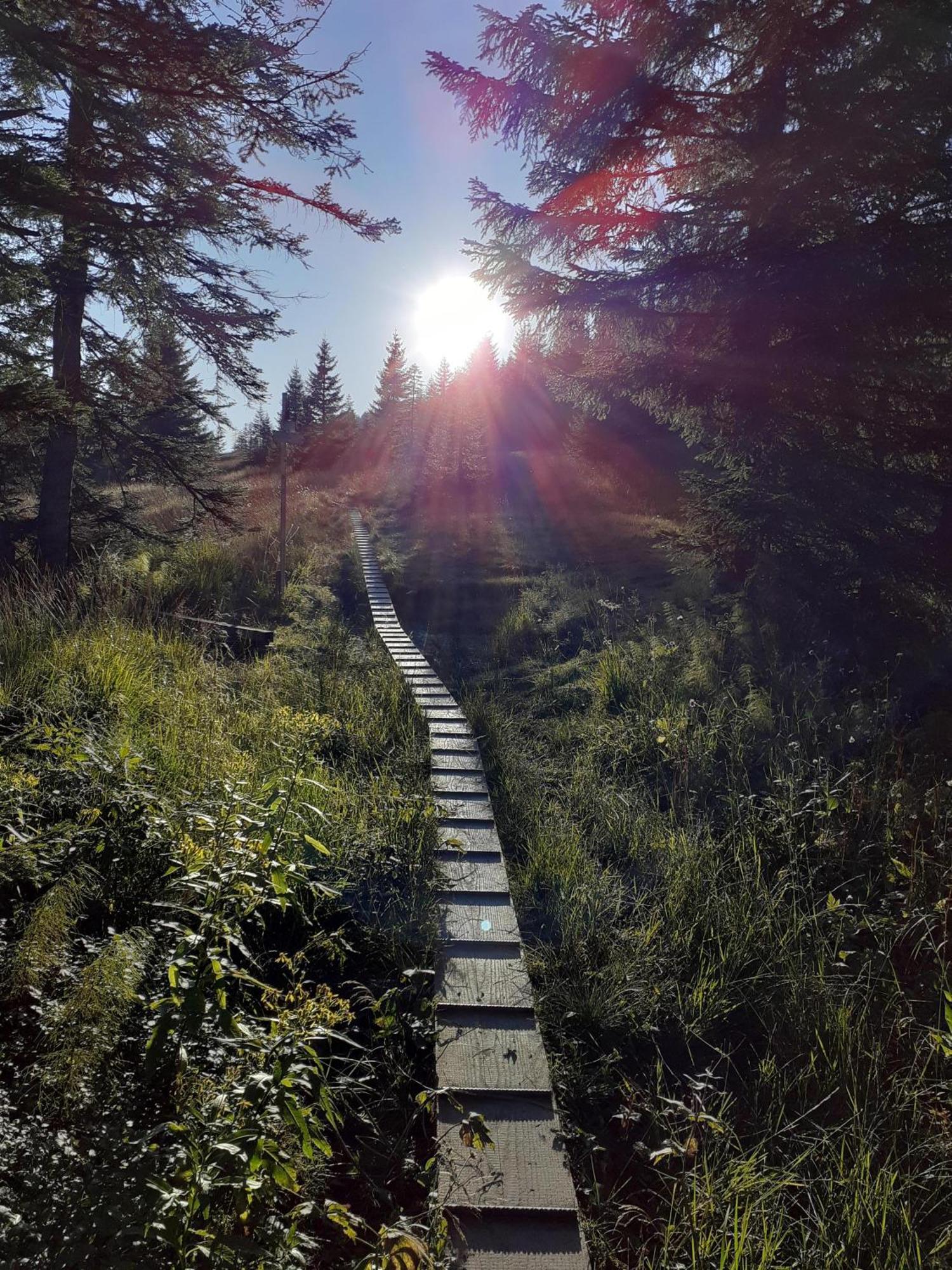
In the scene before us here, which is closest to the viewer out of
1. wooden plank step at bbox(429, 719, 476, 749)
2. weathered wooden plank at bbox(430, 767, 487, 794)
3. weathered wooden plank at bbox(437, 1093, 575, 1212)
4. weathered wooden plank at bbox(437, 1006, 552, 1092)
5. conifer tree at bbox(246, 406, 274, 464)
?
weathered wooden plank at bbox(437, 1093, 575, 1212)

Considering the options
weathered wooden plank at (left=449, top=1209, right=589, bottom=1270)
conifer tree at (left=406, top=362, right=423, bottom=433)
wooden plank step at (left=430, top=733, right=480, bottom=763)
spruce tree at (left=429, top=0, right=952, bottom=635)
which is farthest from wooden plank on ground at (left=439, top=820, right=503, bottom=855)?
conifer tree at (left=406, top=362, right=423, bottom=433)

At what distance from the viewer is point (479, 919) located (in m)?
3.50

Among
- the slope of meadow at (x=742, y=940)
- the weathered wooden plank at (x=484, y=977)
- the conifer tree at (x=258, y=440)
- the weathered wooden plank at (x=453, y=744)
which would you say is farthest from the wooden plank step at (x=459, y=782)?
the conifer tree at (x=258, y=440)

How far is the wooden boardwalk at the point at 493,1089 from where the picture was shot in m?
2.00

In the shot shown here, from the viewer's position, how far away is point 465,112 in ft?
24.8

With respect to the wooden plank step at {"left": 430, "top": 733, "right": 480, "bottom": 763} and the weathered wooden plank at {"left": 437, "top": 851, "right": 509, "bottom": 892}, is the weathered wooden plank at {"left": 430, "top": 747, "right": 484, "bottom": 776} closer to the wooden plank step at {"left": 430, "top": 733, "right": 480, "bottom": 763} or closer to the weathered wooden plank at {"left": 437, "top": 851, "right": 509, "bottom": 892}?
the wooden plank step at {"left": 430, "top": 733, "right": 480, "bottom": 763}

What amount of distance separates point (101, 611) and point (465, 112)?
21.3 ft

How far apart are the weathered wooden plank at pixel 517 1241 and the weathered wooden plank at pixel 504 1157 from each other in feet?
0.09

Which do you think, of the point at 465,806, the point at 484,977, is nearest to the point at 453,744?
the point at 465,806

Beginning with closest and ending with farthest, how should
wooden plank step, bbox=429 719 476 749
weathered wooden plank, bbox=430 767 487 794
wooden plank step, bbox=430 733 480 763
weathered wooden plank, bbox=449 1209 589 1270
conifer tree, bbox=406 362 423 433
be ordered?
weathered wooden plank, bbox=449 1209 589 1270, weathered wooden plank, bbox=430 767 487 794, wooden plank step, bbox=430 733 480 763, wooden plank step, bbox=429 719 476 749, conifer tree, bbox=406 362 423 433

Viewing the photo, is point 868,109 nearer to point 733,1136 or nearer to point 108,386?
point 733,1136

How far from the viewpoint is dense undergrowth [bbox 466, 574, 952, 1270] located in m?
2.11

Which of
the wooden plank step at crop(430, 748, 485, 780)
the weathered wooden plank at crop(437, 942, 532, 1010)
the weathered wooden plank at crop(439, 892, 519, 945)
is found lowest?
the weathered wooden plank at crop(437, 942, 532, 1010)

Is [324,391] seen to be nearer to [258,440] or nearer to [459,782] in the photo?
[258,440]
